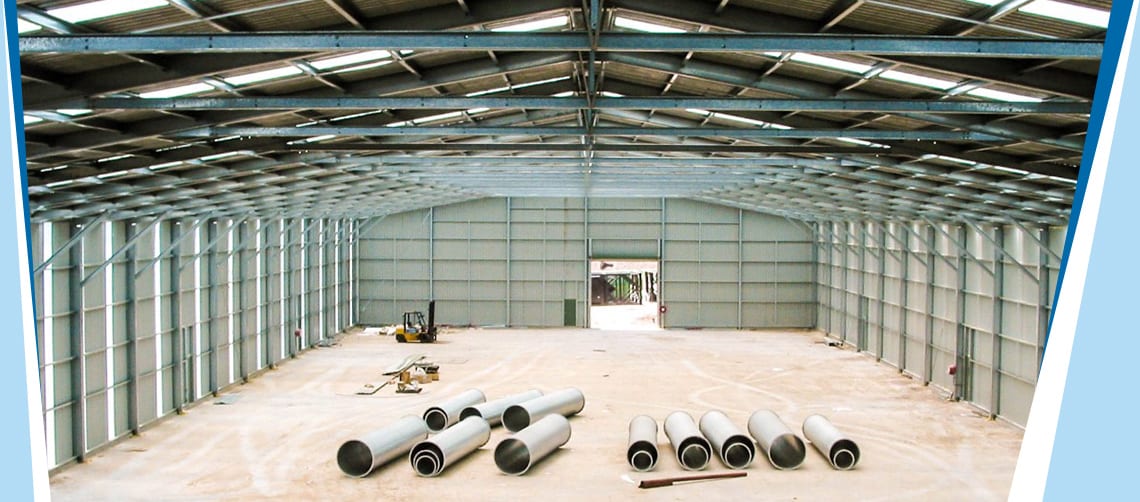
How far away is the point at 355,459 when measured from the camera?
2120cm

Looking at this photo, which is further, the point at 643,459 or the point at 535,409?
the point at 535,409

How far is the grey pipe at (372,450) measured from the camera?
2114 centimetres

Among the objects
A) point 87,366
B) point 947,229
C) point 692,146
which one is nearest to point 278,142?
point 87,366

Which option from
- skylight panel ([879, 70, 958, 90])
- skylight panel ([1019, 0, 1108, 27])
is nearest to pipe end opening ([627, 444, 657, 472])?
skylight panel ([879, 70, 958, 90])

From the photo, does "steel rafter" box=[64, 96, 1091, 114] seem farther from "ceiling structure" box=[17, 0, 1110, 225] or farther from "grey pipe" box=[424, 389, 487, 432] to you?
"grey pipe" box=[424, 389, 487, 432]

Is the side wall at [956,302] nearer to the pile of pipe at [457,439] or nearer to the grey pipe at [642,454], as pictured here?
the grey pipe at [642,454]

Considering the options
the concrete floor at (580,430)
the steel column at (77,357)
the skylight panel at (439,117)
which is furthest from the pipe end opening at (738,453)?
the steel column at (77,357)

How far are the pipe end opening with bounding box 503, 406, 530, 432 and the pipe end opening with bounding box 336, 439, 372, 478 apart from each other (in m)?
5.35

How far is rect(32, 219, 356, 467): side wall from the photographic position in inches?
862

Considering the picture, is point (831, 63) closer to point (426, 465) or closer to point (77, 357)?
point (426, 465)

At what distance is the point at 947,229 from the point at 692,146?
47.6 feet

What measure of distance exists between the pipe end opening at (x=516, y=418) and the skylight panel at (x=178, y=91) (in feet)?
44.1

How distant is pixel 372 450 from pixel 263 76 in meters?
9.56

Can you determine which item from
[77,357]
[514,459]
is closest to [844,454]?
[514,459]
